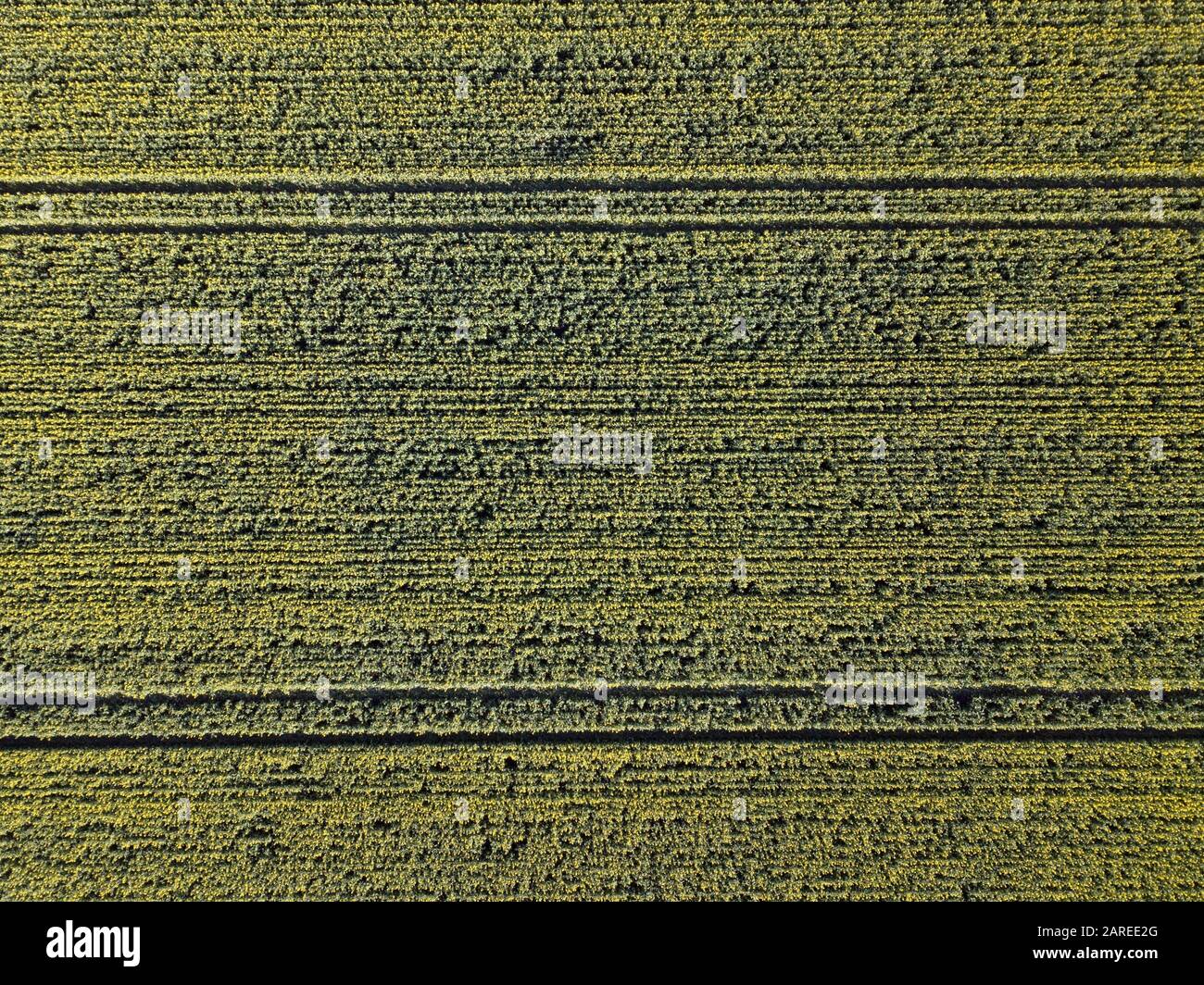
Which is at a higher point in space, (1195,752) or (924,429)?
(924,429)

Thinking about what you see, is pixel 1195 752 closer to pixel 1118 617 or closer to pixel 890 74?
pixel 1118 617

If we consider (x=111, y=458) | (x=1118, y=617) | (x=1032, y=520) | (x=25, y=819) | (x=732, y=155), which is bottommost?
(x=25, y=819)

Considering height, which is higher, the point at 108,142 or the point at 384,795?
the point at 108,142
